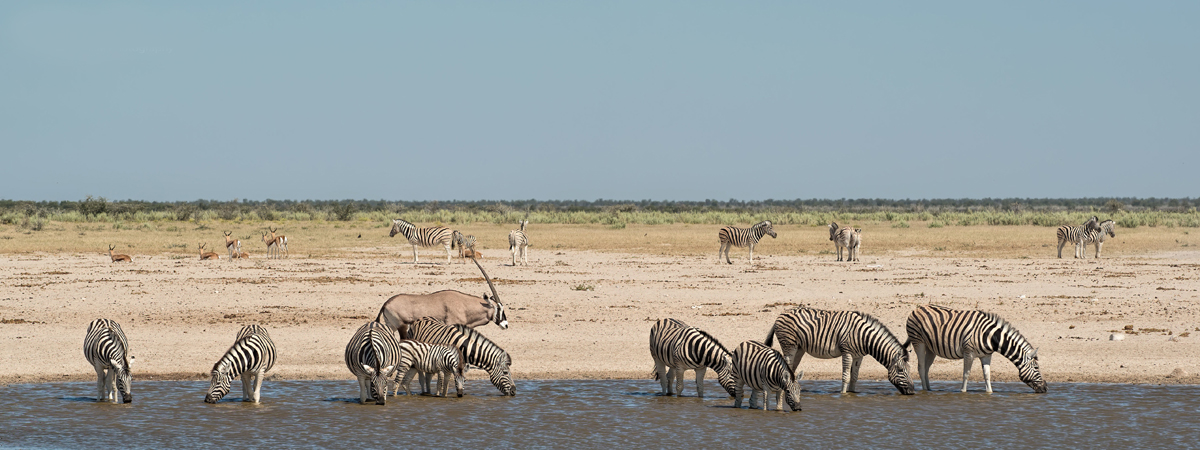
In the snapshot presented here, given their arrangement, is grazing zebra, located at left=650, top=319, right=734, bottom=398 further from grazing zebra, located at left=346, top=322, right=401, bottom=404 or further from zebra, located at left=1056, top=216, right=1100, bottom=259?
zebra, located at left=1056, top=216, right=1100, bottom=259

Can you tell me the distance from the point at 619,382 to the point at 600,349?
7.06 ft

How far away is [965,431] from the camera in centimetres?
908

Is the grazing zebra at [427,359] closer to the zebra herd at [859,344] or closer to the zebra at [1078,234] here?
→ the zebra herd at [859,344]

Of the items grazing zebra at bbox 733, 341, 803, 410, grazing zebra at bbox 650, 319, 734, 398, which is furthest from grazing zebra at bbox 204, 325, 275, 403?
grazing zebra at bbox 733, 341, 803, 410

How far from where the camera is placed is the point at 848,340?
10523 mm

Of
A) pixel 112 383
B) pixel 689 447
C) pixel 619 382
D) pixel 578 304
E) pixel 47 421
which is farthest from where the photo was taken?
pixel 578 304

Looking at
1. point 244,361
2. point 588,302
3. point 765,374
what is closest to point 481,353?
point 244,361

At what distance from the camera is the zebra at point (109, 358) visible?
9.70 meters

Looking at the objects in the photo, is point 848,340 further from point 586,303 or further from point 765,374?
point 586,303

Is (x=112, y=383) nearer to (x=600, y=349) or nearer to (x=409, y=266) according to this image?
(x=600, y=349)

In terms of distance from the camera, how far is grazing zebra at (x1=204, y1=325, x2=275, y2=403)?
9.84 meters

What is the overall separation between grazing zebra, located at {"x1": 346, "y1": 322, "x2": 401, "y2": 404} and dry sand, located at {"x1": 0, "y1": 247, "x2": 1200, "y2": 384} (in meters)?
1.96

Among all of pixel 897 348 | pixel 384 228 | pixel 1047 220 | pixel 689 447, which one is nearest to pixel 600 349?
pixel 897 348

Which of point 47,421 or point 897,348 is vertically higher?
point 897,348
